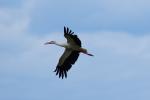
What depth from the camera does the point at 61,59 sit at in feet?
180

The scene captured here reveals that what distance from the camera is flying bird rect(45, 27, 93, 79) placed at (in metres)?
52.8

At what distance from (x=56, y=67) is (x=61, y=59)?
3.08ft

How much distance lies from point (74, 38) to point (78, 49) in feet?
2.36

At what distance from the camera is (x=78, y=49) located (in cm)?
5294

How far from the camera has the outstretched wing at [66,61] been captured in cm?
5400

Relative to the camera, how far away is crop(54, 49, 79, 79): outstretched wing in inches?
2126

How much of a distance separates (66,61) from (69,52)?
93 centimetres

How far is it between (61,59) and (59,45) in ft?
4.46

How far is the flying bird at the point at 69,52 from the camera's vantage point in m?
52.8

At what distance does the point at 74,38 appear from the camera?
5262 cm

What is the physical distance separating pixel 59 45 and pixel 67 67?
6.09 ft

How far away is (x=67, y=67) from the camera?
55.2 meters

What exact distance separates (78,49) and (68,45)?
69cm

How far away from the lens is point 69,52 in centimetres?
5406
